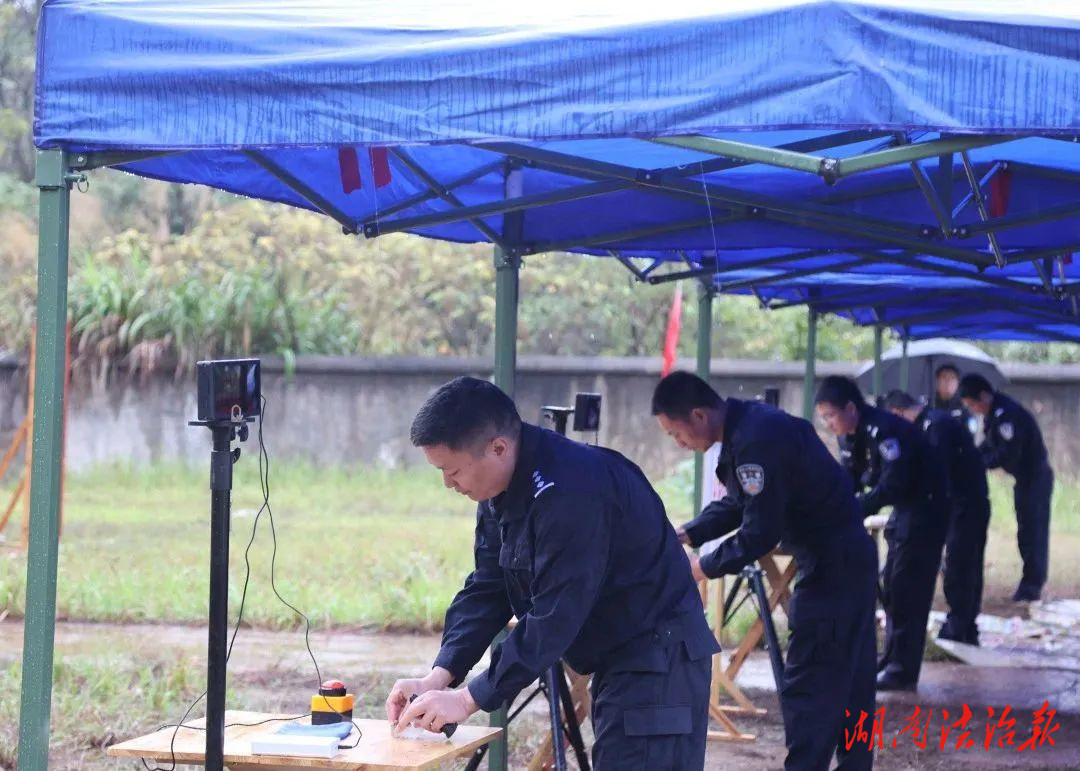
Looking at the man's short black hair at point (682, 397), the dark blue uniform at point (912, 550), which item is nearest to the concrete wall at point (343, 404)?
the dark blue uniform at point (912, 550)

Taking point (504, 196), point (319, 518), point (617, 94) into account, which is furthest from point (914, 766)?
point (319, 518)

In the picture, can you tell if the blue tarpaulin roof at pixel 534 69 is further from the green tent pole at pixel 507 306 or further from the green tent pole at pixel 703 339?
the green tent pole at pixel 703 339

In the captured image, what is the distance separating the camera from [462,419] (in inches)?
128

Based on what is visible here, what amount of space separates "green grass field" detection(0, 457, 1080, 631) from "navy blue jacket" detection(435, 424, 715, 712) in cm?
633

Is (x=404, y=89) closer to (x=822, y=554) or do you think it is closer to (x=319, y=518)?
(x=822, y=554)

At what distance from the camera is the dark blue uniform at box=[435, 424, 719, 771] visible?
128 inches

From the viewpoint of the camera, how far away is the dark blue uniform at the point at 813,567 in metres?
5.12

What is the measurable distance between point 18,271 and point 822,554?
15.9 metres

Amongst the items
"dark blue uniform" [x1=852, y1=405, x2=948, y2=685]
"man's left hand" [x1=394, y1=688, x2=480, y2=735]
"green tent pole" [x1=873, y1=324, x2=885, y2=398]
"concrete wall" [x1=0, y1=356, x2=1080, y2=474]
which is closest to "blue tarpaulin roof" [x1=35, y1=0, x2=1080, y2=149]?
"man's left hand" [x1=394, y1=688, x2=480, y2=735]

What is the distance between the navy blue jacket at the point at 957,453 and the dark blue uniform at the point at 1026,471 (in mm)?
1698

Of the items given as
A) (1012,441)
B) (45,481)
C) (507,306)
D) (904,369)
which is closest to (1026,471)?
(1012,441)

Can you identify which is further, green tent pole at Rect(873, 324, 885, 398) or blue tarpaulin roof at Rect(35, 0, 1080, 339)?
green tent pole at Rect(873, 324, 885, 398)

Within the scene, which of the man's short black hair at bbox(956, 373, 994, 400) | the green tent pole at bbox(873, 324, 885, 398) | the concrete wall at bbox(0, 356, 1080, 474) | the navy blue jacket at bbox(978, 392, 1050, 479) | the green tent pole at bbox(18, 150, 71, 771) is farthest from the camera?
the concrete wall at bbox(0, 356, 1080, 474)

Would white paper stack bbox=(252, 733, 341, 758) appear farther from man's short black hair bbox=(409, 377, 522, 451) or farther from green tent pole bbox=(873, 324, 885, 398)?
green tent pole bbox=(873, 324, 885, 398)
